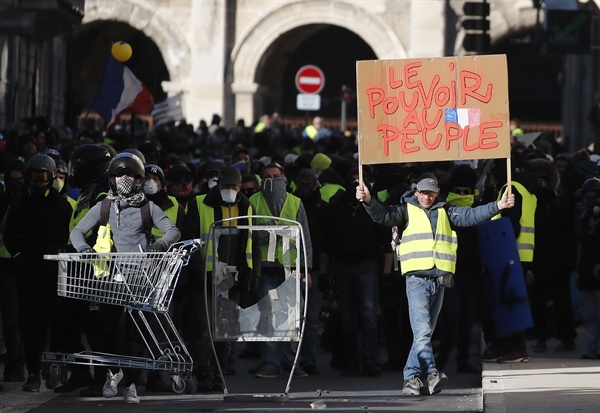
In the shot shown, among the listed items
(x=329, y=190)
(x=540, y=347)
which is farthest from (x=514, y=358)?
(x=329, y=190)

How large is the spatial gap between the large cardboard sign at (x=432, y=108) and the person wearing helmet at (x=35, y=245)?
8.34 feet

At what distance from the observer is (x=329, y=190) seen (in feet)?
57.2

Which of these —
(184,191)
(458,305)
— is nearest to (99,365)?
(184,191)

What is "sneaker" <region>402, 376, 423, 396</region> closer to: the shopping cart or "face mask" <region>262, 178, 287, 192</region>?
the shopping cart

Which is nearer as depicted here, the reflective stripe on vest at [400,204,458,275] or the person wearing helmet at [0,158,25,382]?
the reflective stripe on vest at [400,204,458,275]

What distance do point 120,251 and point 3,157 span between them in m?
5.05

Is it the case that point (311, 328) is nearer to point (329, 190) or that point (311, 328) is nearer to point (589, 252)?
point (329, 190)

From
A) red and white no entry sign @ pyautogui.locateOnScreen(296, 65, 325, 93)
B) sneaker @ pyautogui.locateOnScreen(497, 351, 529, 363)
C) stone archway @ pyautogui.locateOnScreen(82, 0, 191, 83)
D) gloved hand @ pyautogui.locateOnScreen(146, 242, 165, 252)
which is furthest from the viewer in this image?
stone archway @ pyautogui.locateOnScreen(82, 0, 191, 83)

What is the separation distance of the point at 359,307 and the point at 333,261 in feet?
1.56

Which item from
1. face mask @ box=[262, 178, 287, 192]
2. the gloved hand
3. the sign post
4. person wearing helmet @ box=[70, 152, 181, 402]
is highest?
the sign post

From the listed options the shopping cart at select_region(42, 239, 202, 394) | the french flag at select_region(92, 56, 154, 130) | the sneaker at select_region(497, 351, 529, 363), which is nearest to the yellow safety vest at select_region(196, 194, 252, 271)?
the shopping cart at select_region(42, 239, 202, 394)

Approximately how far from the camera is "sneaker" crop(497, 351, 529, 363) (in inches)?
605

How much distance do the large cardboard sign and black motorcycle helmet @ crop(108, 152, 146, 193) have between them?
166 cm

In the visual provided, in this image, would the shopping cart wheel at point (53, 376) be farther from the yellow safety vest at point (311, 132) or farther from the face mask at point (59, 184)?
the yellow safety vest at point (311, 132)
